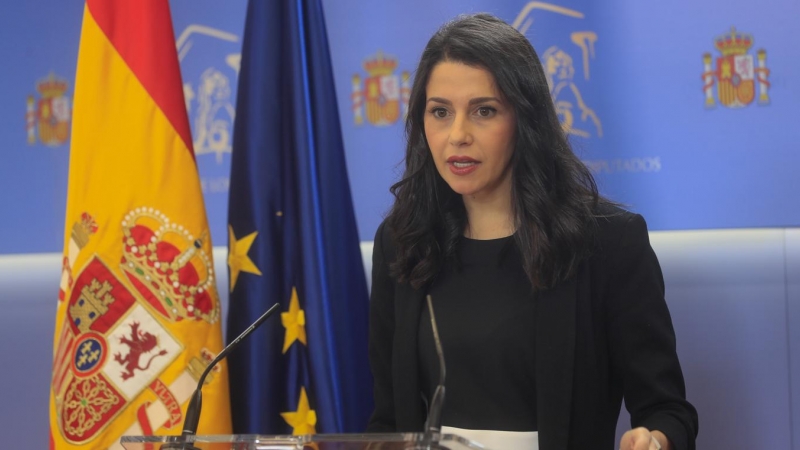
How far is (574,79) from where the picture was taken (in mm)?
2451

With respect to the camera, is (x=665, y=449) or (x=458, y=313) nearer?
(x=665, y=449)

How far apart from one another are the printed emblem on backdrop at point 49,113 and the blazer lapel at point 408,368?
1.79 metres

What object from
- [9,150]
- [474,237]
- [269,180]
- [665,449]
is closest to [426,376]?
[474,237]

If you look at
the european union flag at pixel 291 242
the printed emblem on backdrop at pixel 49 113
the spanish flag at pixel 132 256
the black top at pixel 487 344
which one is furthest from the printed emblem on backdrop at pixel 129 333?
the printed emblem on backdrop at pixel 49 113

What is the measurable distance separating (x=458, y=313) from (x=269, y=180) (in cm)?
75

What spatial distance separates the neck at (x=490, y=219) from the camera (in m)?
1.76

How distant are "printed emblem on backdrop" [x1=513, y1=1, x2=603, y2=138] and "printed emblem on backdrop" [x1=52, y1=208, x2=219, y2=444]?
1.10 m

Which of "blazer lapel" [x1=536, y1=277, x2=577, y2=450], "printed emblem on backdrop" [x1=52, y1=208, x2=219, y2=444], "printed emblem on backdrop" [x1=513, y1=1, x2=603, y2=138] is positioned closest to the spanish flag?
"printed emblem on backdrop" [x1=52, y1=208, x2=219, y2=444]

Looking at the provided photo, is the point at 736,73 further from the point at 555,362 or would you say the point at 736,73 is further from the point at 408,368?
the point at 408,368

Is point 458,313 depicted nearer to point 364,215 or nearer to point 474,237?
point 474,237

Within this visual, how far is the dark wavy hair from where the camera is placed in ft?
5.40

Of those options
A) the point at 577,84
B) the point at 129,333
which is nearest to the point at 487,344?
the point at 129,333

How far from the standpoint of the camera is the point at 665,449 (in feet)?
4.76

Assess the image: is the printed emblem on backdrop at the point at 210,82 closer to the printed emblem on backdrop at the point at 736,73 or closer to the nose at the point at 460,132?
the nose at the point at 460,132
